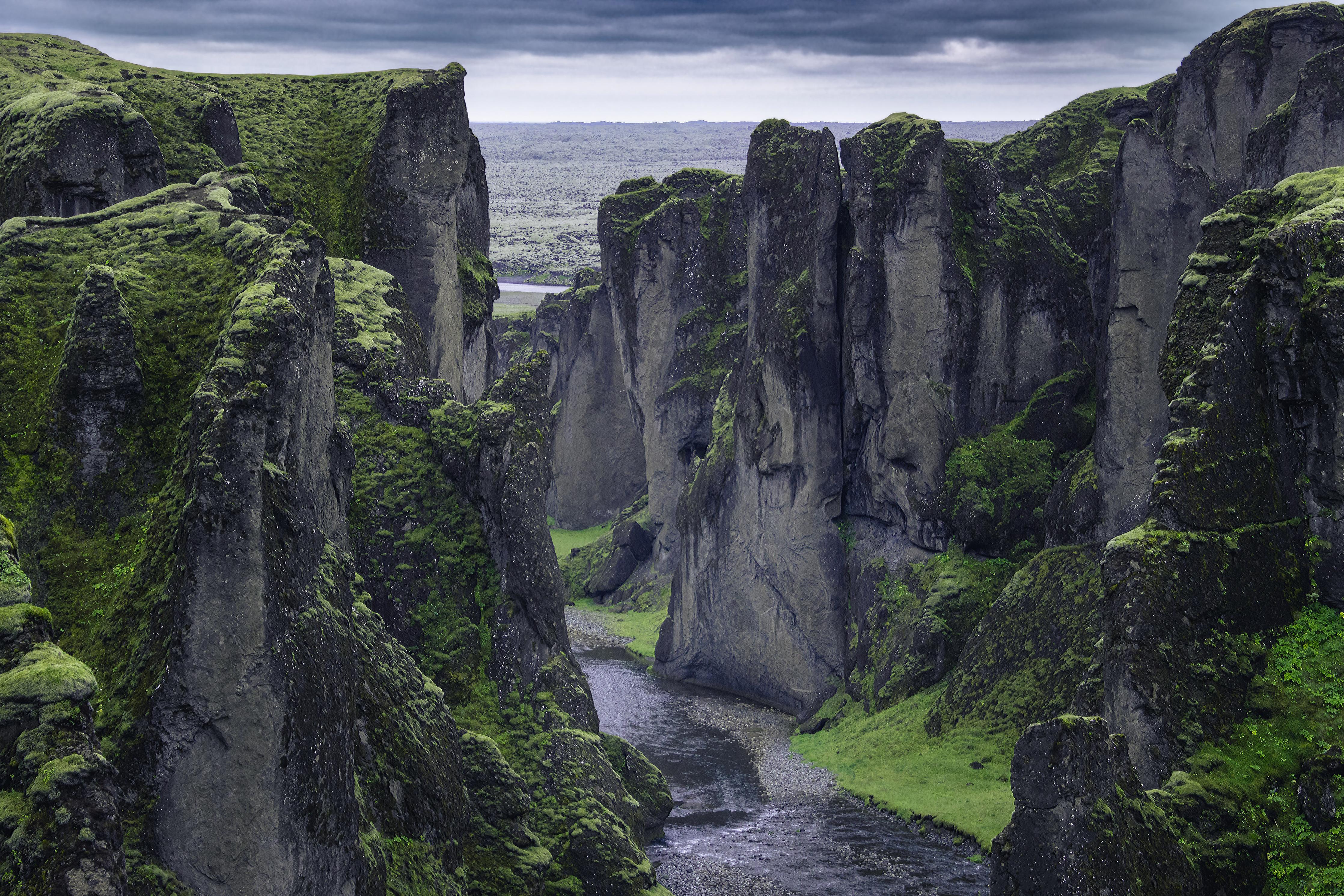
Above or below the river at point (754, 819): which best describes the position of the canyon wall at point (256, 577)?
above

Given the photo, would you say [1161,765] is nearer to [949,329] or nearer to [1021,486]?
[1021,486]

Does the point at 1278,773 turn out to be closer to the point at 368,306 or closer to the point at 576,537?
the point at 368,306

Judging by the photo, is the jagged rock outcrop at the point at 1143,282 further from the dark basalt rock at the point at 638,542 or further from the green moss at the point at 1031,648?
the dark basalt rock at the point at 638,542

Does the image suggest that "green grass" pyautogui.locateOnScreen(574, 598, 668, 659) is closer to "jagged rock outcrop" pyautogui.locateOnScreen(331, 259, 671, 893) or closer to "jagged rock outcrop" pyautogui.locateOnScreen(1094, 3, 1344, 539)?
"jagged rock outcrop" pyautogui.locateOnScreen(1094, 3, 1344, 539)

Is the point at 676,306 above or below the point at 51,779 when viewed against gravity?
above

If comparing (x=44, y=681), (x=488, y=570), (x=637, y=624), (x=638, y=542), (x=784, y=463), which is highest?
(x=44, y=681)

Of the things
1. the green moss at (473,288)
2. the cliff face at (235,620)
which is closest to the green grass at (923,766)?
the cliff face at (235,620)

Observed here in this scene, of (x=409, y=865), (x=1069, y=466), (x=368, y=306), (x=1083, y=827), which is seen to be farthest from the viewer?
(x=1069, y=466)

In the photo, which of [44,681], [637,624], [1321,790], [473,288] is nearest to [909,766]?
[1321,790]
